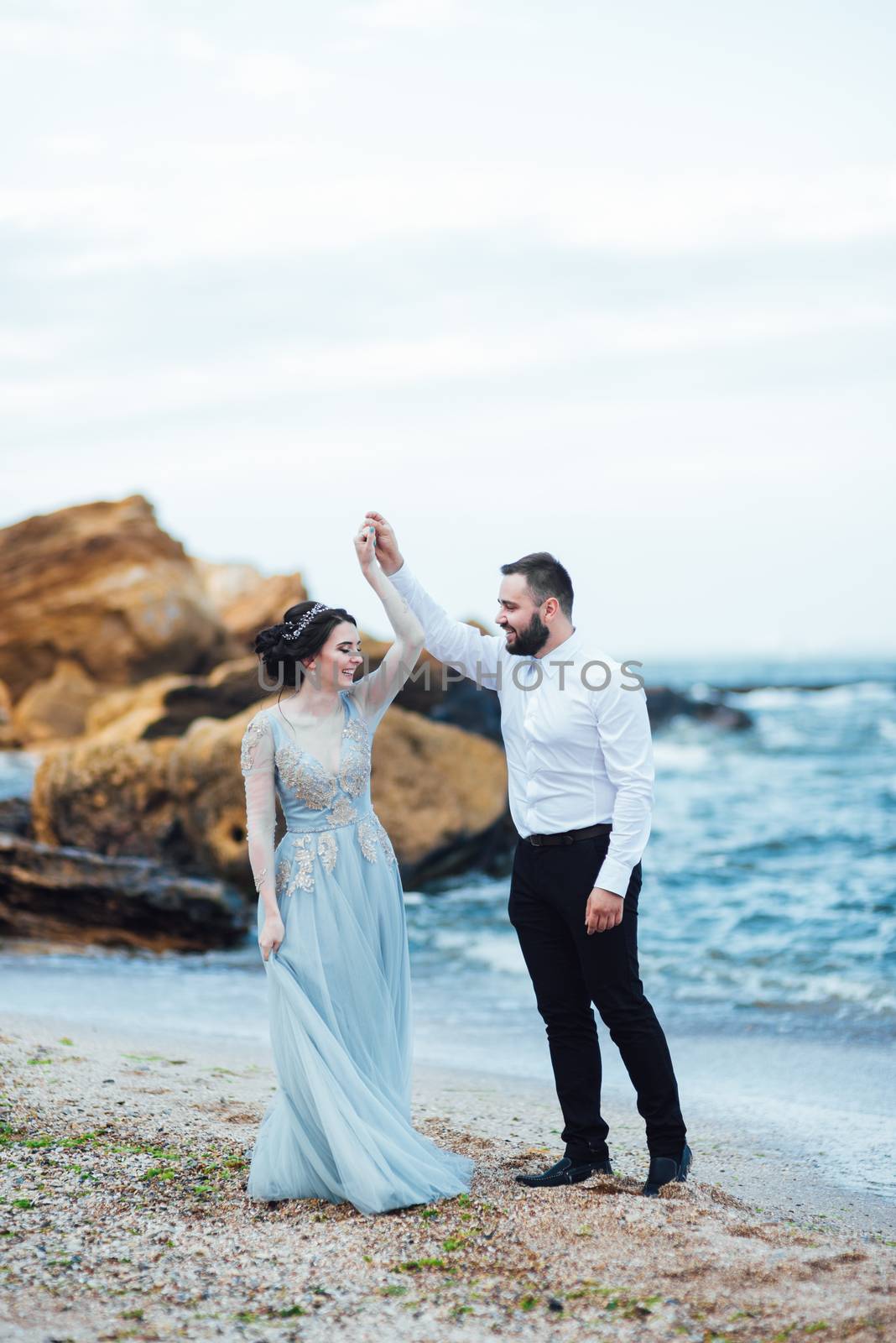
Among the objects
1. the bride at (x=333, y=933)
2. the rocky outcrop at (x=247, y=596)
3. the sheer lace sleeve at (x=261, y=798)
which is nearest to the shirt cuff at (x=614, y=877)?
the bride at (x=333, y=933)

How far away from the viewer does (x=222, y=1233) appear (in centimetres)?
425

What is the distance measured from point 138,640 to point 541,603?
70.3ft

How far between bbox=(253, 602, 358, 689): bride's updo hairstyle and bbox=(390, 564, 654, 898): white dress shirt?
0.37m

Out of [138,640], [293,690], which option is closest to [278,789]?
[293,690]

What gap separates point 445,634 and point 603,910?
128 cm

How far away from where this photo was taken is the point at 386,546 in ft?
16.3

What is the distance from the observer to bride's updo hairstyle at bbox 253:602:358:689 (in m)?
4.79

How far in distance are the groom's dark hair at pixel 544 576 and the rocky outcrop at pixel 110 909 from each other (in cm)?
738

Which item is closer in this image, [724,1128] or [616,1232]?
[616,1232]

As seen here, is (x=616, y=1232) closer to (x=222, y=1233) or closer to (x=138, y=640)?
(x=222, y=1233)

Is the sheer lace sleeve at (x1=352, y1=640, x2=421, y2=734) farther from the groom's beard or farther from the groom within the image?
the groom's beard

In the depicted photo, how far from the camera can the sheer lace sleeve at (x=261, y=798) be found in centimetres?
470

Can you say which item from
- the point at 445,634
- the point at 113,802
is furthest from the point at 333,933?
the point at 113,802

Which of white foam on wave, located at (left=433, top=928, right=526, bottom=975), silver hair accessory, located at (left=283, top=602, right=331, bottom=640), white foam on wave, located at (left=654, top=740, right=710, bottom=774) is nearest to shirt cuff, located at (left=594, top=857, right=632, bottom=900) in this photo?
silver hair accessory, located at (left=283, top=602, right=331, bottom=640)
